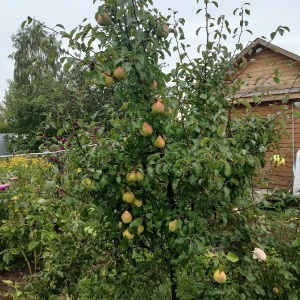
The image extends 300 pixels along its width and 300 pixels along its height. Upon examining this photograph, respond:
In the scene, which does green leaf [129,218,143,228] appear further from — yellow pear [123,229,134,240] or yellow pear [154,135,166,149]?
yellow pear [154,135,166,149]

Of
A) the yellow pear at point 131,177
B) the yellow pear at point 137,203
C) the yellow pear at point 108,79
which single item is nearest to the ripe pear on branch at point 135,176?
the yellow pear at point 131,177

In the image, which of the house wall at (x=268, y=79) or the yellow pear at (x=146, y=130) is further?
the house wall at (x=268, y=79)

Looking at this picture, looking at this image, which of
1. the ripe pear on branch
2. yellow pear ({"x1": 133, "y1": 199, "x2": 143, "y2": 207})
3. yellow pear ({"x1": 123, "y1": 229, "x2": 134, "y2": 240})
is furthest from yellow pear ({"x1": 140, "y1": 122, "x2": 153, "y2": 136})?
yellow pear ({"x1": 123, "y1": 229, "x2": 134, "y2": 240})

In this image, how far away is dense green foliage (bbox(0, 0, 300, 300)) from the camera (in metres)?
1.34

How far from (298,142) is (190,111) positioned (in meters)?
5.44

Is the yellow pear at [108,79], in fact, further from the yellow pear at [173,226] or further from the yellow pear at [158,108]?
the yellow pear at [173,226]

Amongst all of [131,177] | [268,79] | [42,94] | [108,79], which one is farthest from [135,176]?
[268,79]

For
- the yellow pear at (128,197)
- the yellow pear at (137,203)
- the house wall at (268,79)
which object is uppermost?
the house wall at (268,79)

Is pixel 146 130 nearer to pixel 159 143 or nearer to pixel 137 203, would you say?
pixel 159 143

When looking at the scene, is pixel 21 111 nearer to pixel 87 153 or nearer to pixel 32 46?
pixel 32 46

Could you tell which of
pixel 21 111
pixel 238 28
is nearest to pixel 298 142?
pixel 238 28

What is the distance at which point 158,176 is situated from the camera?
1456 mm

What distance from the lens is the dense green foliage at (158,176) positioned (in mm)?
1337

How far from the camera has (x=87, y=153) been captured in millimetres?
1395
